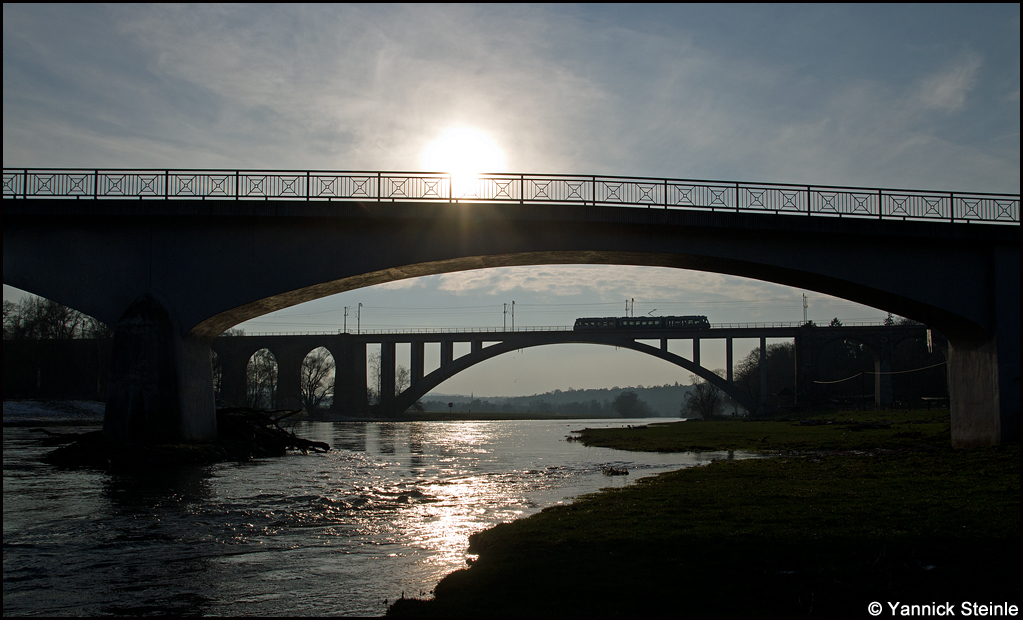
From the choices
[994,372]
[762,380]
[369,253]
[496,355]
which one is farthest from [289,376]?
[994,372]

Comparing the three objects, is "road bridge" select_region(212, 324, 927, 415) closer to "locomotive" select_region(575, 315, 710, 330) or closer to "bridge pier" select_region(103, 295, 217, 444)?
"locomotive" select_region(575, 315, 710, 330)

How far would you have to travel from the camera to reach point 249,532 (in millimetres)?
10891

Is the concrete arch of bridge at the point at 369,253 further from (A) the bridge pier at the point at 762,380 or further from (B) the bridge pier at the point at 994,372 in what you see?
(A) the bridge pier at the point at 762,380

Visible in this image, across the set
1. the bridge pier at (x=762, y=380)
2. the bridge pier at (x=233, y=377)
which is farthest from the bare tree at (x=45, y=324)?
the bridge pier at (x=762, y=380)

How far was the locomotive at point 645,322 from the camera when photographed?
7688cm

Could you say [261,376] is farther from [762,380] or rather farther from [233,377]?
[762,380]

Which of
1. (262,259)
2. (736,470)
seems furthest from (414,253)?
(736,470)

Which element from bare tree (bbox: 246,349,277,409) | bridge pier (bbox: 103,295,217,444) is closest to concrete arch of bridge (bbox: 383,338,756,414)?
bare tree (bbox: 246,349,277,409)

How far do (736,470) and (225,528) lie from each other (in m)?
11.2

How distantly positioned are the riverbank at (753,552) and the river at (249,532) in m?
1.15

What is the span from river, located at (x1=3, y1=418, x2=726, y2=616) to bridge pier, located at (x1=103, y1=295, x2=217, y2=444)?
1.71 metres

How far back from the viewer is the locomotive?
76.9 metres

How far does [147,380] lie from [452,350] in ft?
208

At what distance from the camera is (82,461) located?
20.2 m
